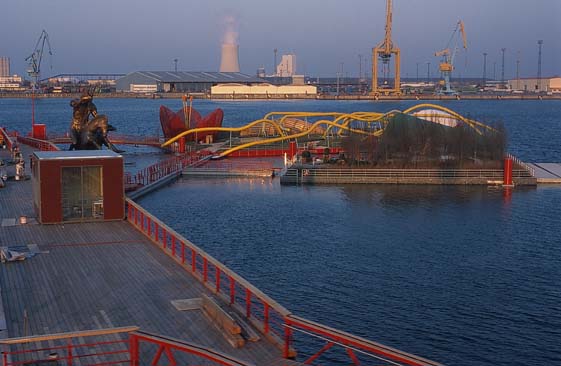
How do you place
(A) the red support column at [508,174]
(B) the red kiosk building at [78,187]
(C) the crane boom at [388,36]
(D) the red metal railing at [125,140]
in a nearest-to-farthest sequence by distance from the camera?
(B) the red kiosk building at [78,187] < (A) the red support column at [508,174] < (D) the red metal railing at [125,140] < (C) the crane boom at [388,36]

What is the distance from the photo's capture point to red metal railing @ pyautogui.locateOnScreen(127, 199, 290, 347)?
7.63 m

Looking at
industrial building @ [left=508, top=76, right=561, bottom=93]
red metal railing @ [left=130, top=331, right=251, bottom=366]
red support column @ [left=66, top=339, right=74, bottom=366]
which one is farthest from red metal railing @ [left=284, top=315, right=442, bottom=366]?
industrial building @ [left=508, top=76, right=561, bottom=93]

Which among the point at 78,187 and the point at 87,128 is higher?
the point at 87,128

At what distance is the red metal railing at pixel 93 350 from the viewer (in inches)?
251

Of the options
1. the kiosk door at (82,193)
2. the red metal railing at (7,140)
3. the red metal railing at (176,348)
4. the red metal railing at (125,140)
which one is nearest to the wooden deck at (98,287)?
the kiosk door at (82,193)

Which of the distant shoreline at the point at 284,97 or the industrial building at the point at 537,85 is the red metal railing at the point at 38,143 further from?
the industrial building at the point at 537,85

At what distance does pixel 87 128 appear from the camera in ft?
61.1

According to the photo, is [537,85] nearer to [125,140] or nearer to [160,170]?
[125,140]

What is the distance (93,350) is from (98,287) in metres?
2.26

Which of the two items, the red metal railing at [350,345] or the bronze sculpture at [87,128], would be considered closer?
the red metal railing at [350,345]

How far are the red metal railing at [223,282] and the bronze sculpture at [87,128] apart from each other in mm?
5158

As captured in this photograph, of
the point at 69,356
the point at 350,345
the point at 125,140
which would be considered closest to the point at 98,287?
the point at 69,356

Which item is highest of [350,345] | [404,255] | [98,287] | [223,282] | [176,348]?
[176,348]

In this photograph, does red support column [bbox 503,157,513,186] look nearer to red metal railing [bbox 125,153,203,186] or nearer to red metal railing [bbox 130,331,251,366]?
red metal railing [bbox 125,153,203,186]
